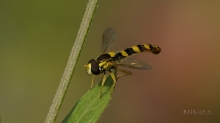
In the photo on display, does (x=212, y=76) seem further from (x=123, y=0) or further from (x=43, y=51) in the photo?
(x=43, y=51)

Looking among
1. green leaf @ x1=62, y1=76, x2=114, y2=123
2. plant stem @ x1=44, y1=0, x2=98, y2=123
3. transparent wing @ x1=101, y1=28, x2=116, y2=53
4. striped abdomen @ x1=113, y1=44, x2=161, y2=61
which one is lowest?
green leaf @ x1=62, y1=76, x2=114, y2=123

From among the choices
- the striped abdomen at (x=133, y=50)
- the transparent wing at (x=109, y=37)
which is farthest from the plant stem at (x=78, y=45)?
the transparent wing at (x=109, y=37)

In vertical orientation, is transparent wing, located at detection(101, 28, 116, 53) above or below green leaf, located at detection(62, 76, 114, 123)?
above

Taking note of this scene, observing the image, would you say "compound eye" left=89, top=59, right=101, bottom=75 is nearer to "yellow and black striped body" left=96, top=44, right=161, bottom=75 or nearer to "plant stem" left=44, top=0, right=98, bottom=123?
"yellow and black striped body" left=96, top=44, right=161, bottom=75

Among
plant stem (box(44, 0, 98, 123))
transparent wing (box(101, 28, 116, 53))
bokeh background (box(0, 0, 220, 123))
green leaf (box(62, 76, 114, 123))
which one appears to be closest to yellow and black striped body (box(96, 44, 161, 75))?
transparent wing (box(101, 28, 116, 53))

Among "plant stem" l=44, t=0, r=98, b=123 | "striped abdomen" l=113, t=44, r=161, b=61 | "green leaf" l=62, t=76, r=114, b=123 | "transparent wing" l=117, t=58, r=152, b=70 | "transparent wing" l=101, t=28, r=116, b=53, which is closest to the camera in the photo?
"plant stem" l=44, t=0, r=98, b=123

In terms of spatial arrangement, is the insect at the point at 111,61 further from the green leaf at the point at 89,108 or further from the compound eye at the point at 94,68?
the green leaf at the point at 89,108

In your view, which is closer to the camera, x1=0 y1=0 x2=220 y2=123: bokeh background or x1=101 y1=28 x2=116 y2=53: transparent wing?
x1=101 y1=28 x2=116 y2=53: transparent wing

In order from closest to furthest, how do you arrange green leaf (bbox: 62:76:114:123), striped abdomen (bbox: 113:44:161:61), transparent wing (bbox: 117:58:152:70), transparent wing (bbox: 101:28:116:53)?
green leaf (bbox: 62:76:114:123), transparent wing (bbox: 117:58:152:70), striped abdomen (bbox: 113:44:161:61), transparent wing (bbox: 101:28:116:53)

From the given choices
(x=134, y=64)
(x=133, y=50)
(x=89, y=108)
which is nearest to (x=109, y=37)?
(x=133, y=50)
